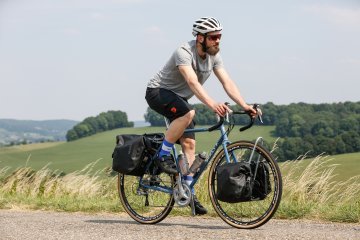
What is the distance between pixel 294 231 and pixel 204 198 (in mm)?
3045

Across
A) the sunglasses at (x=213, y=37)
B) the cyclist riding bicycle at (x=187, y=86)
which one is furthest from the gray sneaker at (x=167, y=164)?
the sunglasses at (x=213, y=37)

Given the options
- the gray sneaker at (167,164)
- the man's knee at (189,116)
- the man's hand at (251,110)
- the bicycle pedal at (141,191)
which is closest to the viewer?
the man's hand at (251,110)

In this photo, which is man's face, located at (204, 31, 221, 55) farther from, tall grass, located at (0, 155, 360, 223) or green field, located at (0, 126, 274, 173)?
green field, located at (0, 126, 274, 173)

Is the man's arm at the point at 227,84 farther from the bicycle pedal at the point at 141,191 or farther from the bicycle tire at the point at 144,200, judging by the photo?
the bicycle pedal at the point at 141,191

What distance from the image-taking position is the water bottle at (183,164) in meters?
6.48

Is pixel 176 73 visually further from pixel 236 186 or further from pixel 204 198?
pixel 204 198

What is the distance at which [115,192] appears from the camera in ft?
34.0

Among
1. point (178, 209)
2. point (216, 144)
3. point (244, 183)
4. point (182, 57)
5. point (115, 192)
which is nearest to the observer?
point (244, 183)

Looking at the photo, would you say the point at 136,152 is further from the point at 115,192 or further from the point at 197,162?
the point at 115,192

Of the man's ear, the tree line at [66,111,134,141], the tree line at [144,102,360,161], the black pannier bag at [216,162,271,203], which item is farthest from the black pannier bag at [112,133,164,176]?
the tree line at [66,111,134,141]

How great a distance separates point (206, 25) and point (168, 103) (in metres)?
0.91

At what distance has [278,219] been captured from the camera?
7.00 meters

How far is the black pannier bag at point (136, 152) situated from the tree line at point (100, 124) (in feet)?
288

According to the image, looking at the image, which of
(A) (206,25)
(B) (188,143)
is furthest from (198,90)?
(B) (188,143)
